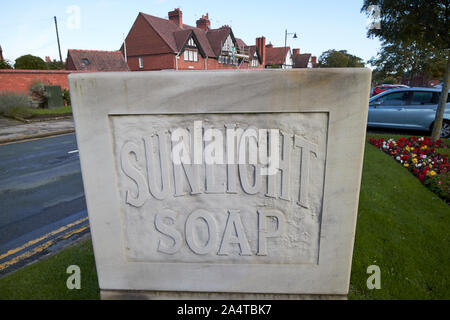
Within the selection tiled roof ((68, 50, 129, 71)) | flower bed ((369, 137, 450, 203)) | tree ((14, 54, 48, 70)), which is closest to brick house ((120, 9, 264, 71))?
tiled roof ((68, 50, 129, 71))

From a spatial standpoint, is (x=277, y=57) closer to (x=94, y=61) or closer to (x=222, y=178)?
(x=94, y=61)

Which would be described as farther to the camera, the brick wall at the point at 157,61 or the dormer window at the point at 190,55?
the dormer window at the point at 190,55

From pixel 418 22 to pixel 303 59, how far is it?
58595 mm

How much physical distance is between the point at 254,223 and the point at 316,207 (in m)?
0.47

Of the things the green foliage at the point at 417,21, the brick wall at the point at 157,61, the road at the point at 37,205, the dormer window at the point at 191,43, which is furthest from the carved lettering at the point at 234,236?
the dormer window at the point at 191,43

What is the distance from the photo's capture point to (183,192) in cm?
218

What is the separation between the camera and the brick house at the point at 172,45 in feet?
111

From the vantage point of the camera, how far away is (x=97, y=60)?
30531 mm

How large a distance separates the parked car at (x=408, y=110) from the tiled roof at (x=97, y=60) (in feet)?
87.9

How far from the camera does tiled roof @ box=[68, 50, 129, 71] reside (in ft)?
96.8

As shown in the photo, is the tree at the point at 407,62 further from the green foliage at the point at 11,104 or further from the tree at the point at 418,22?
the green foliage at the point at 11,104

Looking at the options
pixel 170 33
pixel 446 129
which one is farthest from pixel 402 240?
pixel 170 33

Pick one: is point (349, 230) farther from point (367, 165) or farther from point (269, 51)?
point (269, 51)
